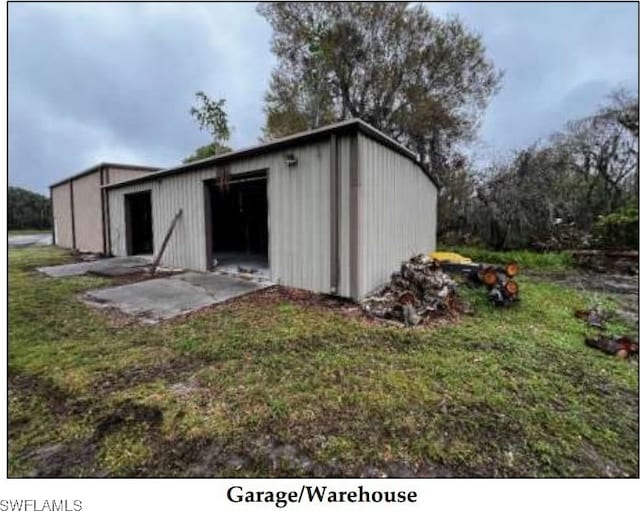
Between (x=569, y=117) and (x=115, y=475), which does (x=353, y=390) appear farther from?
(x=569, y=117)

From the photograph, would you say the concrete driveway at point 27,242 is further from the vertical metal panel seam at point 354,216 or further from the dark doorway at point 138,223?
the vertical metal panel seam at point 354,216

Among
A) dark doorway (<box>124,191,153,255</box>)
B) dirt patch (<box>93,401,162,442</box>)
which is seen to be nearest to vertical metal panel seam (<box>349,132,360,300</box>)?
dirt patch (<box>93,401,162,442</box>)

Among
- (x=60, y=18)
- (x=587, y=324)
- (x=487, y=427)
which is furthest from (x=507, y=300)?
(x=60, y=18)

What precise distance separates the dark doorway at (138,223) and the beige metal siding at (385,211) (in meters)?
7.72

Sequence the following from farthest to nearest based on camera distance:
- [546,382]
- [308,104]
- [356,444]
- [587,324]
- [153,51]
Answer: [308,104] → [153,51] → [587,324] → [546,382] → [356,444]

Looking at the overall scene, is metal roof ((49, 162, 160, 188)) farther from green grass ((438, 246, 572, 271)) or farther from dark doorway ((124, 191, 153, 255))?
green grass ((438, 246, 572, 271))

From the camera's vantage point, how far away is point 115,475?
1.62m

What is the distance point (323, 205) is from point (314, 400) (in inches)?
118

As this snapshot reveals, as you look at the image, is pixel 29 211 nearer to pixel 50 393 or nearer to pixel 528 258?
pixel 50 393

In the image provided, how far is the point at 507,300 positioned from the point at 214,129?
13729 mm

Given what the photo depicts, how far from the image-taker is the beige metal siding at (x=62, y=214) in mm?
13555

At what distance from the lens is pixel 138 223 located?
411 inches

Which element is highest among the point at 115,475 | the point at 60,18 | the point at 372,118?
the point at 372,118

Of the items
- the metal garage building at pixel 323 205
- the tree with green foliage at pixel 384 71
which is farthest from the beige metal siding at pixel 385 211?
the tree with green foliage at pixel 384 71
